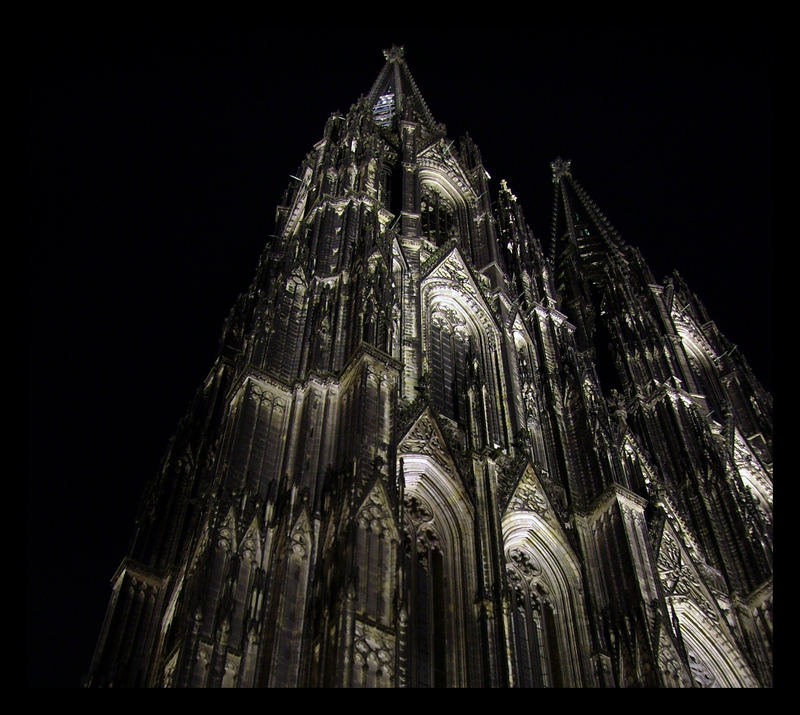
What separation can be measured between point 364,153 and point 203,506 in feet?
57.5

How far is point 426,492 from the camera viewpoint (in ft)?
68.3

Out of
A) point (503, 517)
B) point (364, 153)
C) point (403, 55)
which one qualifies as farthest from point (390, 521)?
point (403, 55)

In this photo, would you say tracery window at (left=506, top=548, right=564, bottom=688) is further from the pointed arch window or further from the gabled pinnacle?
the gabled pinnacle

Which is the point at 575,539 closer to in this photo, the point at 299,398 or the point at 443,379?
the point at 443,379

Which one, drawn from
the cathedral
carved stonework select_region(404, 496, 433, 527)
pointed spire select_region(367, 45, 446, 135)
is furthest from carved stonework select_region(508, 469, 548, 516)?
pointed spire select_region(367, 45, 446, 135)

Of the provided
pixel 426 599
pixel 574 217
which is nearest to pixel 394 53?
pixel 574 217

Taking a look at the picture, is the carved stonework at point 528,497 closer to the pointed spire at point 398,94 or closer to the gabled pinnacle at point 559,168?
the pointed spire at point 398,94

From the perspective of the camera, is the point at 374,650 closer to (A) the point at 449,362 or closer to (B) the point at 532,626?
(B) the point at 532,626

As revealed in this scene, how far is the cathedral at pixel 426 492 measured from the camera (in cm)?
1619

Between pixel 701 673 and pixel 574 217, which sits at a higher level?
pixel 574 217

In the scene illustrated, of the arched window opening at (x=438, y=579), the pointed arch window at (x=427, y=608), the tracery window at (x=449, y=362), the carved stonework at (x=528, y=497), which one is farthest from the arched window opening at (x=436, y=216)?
the pointed arch window at (x=427, y=608)

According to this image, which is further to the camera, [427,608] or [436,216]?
[436,216]

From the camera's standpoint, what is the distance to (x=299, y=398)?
2109cm

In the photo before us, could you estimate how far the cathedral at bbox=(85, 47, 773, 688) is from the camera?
16188 millimetres
